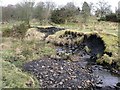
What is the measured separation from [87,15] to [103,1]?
10489 mm

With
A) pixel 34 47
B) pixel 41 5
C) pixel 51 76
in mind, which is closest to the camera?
pixel 51 76

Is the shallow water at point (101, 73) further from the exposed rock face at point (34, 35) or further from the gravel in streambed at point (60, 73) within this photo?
the exposed rock face at point (34, 35)

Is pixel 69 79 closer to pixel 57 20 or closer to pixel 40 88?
pixel 40 88

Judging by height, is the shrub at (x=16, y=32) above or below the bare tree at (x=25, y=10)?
below

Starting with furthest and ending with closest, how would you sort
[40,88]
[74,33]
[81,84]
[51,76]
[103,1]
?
[103,1] → [74,33] → [51,76] → [81,84] → [40,88]

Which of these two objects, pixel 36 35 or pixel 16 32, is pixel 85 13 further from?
pixel 16 32

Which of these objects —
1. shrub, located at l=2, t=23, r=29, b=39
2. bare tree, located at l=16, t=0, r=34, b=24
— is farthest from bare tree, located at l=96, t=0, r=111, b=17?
shrub, located at l=2, t=23, r=29, b=39

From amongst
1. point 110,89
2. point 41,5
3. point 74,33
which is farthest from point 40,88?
point 41,5

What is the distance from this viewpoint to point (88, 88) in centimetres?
1484

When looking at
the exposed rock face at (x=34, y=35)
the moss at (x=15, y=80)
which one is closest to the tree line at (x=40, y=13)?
the exposed rock face at (x=34, y=35)

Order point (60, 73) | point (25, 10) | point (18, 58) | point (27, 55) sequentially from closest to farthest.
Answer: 1. point (60, 73)
2. point (18, 58)
3. point (27, 55)
4. point (25, 10)

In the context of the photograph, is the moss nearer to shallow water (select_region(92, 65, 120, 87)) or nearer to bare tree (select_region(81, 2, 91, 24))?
shallow water (select_region(92, 65, 120, 87))

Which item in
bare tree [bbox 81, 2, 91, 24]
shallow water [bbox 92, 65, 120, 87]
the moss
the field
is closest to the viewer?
the moss


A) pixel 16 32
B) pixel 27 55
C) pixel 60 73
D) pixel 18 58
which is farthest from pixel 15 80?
pixel 16 32
